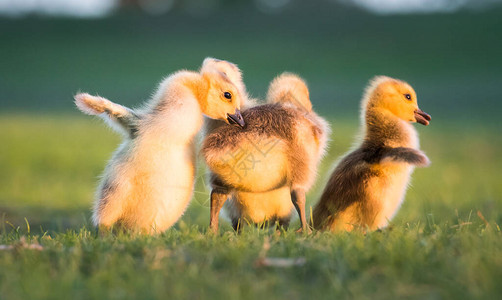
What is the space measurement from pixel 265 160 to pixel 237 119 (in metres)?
0.34

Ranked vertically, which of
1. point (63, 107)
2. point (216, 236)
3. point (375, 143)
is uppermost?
point (375, 143)

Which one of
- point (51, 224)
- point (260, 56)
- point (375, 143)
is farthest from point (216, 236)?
point (260, 56)

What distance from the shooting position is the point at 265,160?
12.8ft

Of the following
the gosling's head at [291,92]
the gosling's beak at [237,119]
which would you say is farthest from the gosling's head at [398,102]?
the gosling's beak at [237,119]

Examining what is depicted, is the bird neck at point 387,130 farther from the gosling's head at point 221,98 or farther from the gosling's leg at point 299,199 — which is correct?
→ the gosling's head at point 221,98

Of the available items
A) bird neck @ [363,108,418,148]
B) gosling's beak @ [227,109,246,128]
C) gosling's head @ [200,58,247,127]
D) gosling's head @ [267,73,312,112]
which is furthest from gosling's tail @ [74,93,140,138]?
bird neck @ [363,108,418,148]

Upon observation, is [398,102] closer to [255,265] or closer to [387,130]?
[387,130]

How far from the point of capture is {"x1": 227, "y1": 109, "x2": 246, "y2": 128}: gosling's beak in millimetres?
4000

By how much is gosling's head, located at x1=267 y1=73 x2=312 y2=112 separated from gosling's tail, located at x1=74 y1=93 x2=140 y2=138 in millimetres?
1074

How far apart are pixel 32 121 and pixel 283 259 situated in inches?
607

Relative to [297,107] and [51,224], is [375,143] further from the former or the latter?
[51,224]

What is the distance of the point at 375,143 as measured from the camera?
4520 millimetres

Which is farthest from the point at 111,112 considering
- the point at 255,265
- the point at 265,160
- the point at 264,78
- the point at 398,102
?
the point at 264,78

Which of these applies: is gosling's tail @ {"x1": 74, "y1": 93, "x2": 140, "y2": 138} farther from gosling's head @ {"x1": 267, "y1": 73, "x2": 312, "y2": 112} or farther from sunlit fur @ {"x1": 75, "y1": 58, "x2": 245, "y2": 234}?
gosling's head @ {"x1": 267, "y1": 73, "x2": 312, "y2": 112}
